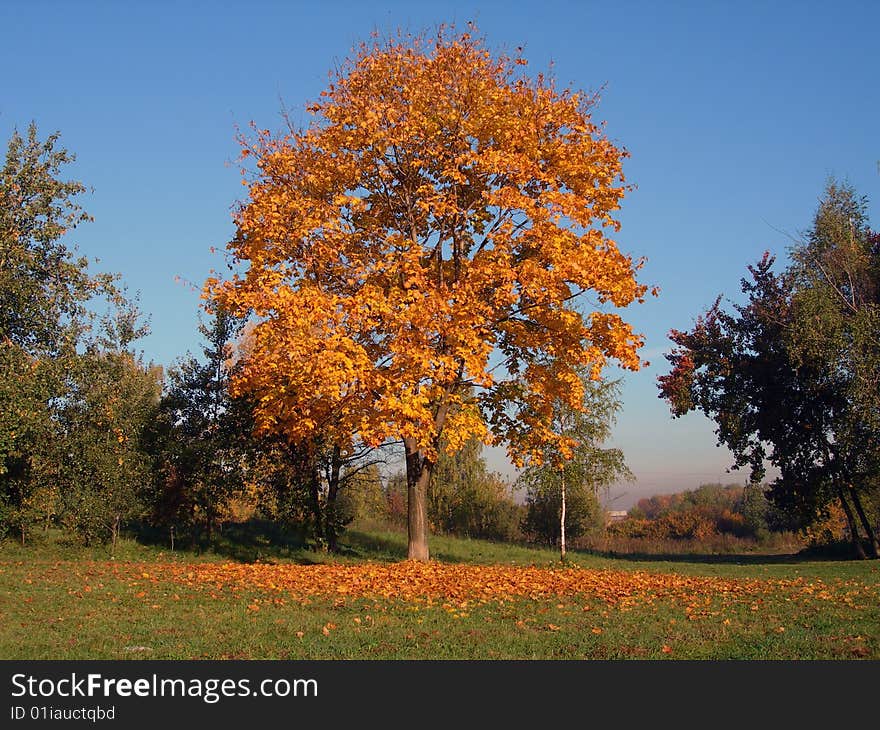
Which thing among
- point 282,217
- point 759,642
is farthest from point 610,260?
point 759,642

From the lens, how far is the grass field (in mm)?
8539

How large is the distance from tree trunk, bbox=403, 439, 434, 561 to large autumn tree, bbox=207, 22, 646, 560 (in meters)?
0.04

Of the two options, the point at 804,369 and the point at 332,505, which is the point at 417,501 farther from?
the point at 804,369

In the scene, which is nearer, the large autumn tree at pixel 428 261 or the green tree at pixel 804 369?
the large autumn tree at pixel 428 261

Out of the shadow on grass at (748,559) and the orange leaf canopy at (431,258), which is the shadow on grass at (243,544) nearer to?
the orange leaf canopy at (431,258)

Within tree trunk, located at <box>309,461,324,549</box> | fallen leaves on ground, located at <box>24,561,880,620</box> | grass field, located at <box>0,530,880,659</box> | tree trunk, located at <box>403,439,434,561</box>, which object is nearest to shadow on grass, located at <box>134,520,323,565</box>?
tree trunk, located at <box>309,461,324,549</box>

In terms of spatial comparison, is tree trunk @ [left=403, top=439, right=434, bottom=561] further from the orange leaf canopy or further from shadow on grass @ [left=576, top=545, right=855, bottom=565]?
shadow on grass @ [left=576, top=545, right=855, bottom=565]

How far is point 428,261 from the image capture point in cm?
1922

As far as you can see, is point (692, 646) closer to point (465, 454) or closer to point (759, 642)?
point (759, 642)

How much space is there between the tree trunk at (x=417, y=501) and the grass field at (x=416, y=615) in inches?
75.5

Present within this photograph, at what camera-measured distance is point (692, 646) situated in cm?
870

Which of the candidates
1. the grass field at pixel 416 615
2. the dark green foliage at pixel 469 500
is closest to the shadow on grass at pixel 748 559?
the dark green foliage at pixel 469 500

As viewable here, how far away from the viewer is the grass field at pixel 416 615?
Answer: 8.54m
